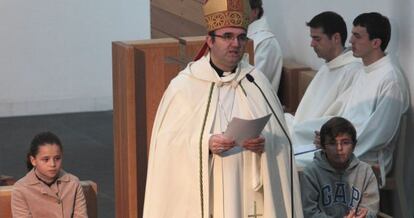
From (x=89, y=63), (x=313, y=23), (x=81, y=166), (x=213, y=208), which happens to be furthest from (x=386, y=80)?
(x=89, y=63)

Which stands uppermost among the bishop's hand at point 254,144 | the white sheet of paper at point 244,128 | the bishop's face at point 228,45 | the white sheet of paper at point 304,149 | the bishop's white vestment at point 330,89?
the bishop's face at point 228,45

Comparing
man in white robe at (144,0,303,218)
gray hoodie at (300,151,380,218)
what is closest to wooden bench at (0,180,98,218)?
man in white robe at (144,0,303,218)

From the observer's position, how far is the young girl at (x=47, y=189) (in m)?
6.45

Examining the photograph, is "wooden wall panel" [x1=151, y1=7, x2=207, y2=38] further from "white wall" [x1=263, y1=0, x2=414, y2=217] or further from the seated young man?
the seated young man

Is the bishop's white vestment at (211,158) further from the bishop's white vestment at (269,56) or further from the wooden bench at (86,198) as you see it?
the bishop's white vestment at (269,56)

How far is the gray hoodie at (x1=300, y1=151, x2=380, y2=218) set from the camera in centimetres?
679

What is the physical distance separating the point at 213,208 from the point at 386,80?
219 centimetres

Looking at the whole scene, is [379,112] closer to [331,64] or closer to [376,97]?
[376,97]

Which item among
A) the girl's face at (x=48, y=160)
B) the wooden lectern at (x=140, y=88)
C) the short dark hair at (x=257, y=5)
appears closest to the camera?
the girl's face at (x=48, y=160)

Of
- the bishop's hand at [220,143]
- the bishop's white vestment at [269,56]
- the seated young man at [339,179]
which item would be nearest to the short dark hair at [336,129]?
the seated young man at [339,179]

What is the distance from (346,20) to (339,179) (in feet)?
8.36

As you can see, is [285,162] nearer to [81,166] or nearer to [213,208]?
[213,208]

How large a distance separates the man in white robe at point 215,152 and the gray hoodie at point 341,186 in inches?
33.8

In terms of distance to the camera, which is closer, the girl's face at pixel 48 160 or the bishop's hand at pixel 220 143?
the bishop's hand at pixel 220 143
